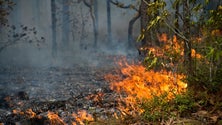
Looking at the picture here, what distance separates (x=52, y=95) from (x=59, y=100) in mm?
1426

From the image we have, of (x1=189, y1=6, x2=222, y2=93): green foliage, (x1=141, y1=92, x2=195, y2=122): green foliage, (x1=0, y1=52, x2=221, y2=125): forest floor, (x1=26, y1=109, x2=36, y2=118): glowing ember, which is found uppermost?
(x1=189, y1=6, x2=222, y2=93): green foliage

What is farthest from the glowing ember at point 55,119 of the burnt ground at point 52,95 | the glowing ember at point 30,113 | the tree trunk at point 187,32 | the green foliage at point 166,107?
the tree trunk at point 187,32

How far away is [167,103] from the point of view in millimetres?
6395

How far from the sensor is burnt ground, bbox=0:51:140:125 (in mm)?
→ 9211

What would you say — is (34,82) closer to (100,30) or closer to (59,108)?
(59,108)

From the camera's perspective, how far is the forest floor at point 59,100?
27.8 ft

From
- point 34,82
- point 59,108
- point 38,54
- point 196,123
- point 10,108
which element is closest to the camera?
point 196,123

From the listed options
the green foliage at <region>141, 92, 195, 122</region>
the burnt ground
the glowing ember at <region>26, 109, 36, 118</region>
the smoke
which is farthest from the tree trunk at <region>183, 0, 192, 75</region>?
the smoke

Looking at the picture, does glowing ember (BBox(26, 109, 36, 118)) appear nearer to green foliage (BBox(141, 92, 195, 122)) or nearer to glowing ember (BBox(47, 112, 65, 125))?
glowing ember (BBox(47, 112, 65, 125))

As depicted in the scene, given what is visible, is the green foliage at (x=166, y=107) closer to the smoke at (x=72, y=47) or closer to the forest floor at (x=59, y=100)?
the forest floor at (x=59, y=100)

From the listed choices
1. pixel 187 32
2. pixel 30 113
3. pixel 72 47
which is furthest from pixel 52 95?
pixel 72 47

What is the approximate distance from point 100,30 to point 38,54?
15794 mm

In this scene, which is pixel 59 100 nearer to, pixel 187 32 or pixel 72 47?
pixel 187 32

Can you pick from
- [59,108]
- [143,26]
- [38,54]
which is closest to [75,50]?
[38,54]
